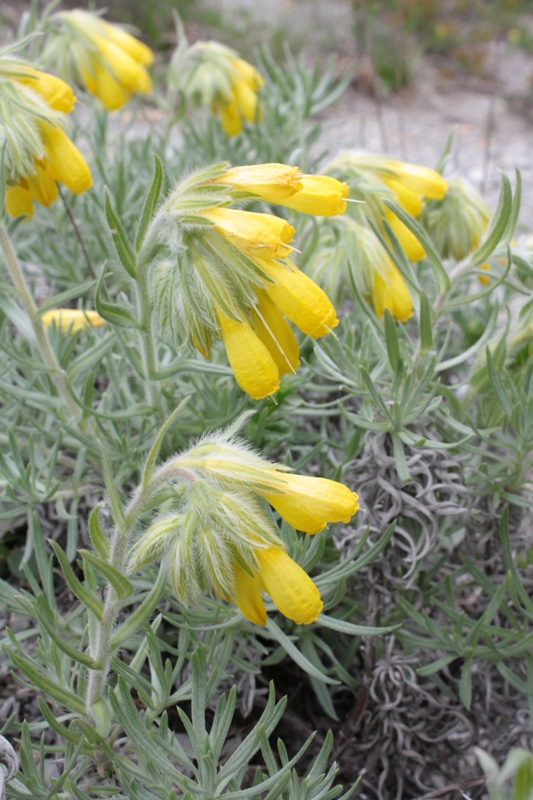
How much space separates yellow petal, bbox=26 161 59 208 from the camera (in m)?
2.22

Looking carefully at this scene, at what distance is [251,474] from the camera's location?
5.15ft

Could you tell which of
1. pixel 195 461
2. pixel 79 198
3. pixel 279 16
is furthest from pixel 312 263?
pixel 279 16

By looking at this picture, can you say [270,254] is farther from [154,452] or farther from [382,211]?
[382,211]

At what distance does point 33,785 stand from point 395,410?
1.29 metres

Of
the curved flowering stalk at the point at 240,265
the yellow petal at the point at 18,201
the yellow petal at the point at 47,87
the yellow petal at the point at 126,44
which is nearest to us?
the curved flowering stalk at the point at 240,265

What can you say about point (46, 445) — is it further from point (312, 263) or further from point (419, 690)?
point (419, 690)

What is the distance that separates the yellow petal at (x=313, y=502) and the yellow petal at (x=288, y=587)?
93 millimetres

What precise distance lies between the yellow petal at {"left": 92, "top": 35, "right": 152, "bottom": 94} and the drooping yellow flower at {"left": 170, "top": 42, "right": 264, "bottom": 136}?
0.29 meters

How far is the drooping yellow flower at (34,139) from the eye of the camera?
204 cm

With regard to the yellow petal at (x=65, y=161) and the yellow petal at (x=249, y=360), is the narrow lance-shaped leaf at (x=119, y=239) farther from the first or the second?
the yellow petal at (x=65, y=161)

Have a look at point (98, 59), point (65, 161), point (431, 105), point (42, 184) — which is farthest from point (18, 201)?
point (431, 105)

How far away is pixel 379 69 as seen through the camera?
28.8ft

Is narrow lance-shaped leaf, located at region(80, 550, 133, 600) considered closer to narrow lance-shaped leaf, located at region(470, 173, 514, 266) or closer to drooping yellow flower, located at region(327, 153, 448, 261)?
narrow lance-shaped leaf, located at region(470, 173, 514, 266)

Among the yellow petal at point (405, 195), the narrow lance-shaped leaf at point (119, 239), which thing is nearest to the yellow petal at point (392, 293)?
the yellow petal at point (405, 195)
